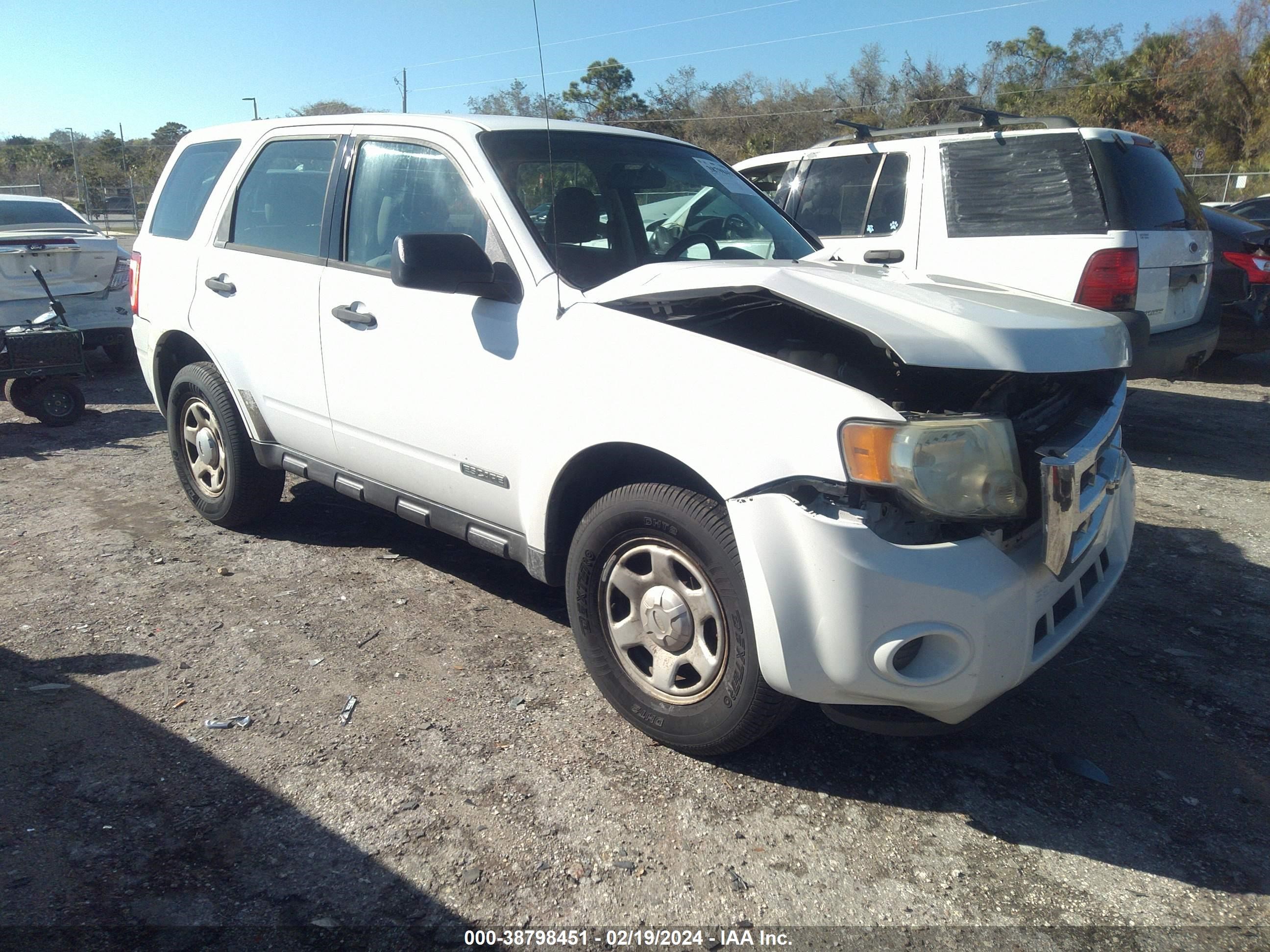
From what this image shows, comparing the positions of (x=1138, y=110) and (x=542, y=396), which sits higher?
(x=1138, y=110)

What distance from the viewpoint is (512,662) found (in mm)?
3693

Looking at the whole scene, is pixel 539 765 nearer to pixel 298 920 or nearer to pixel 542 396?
pixel 298 920

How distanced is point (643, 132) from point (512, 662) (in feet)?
8.15

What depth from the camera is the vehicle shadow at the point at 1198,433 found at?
6398 mm

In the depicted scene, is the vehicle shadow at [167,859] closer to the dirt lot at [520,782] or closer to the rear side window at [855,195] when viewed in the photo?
the dirt lot at [520,782]

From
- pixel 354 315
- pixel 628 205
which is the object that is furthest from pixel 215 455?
pixel 628 205

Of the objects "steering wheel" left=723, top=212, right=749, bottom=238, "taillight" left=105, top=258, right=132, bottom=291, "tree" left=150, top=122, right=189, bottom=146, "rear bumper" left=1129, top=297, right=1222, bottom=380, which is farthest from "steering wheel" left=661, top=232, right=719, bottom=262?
"tree" left=150, top=122, right=189, bottom=146

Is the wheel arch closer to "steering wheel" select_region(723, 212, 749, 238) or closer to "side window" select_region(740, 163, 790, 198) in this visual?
"steering wheel" select_region(723, 212, 749, 238)

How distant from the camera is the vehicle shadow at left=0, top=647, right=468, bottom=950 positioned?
231 centimetres

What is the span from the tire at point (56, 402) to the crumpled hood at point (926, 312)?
6.16 m

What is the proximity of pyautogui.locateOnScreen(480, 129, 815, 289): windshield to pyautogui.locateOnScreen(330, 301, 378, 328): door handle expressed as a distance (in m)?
0.79

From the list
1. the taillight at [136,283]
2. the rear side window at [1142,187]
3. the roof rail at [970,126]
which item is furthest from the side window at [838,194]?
the taillight at [136,283]

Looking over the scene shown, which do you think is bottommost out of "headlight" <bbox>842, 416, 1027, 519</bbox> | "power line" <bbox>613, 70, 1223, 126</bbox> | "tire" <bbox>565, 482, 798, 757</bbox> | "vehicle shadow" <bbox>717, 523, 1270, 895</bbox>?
"vehicle shadow" <bbox>717, 523, 1270, 895</bbox>

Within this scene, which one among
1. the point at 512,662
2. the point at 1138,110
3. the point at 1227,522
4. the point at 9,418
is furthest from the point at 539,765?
the point at 1138,110
